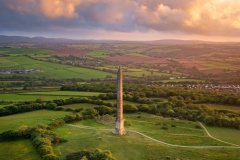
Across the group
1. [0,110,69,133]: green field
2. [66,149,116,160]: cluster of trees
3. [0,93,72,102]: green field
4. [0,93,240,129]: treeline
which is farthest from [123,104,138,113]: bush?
[66,149,116,160]: cluster of trees

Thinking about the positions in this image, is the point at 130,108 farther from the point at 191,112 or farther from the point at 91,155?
the point at 91,155

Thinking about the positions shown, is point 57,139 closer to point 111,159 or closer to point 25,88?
point 111,159

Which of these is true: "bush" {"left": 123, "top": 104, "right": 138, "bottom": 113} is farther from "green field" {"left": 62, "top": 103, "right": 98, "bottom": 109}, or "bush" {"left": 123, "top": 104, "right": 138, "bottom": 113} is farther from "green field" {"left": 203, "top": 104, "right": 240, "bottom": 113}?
"green field" {"left": 203, "top": 104, "right": 240, "bottom": 113}

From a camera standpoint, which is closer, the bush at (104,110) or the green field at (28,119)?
the green field at (28,119)

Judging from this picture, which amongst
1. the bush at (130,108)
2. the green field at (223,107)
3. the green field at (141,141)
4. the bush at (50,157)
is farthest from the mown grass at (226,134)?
the bush at (50,157)

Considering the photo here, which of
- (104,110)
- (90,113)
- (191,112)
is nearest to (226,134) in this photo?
(191,112)

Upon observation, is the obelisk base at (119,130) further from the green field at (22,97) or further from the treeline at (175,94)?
the green field at (22,97)
